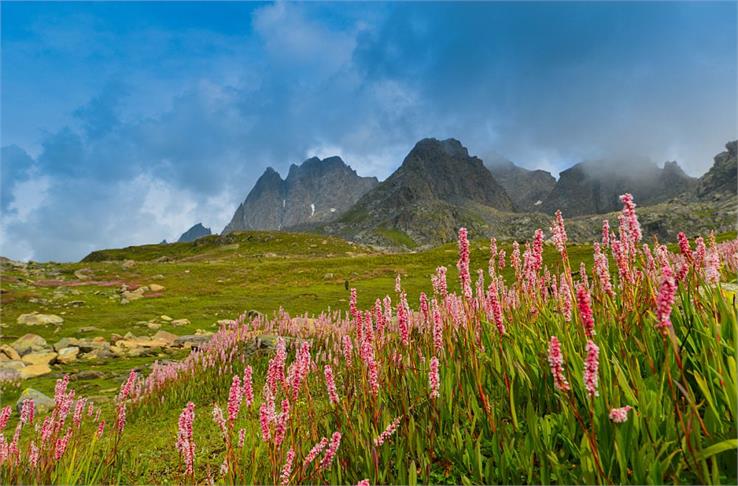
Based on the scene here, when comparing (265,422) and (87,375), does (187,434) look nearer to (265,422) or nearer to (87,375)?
(265,422)

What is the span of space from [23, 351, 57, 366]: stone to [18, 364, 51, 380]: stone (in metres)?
0.65

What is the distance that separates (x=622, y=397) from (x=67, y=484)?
594cm

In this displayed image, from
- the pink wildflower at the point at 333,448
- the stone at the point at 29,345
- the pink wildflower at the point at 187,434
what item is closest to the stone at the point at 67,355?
the stone at the point at 29,345

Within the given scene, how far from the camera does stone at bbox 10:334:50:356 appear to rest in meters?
22.1

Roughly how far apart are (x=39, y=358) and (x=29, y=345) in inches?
151

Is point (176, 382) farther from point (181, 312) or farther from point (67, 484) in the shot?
point (181, 312)

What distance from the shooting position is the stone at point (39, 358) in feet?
63.9

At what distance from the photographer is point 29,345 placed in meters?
22.7

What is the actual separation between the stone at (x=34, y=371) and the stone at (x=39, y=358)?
0.65m

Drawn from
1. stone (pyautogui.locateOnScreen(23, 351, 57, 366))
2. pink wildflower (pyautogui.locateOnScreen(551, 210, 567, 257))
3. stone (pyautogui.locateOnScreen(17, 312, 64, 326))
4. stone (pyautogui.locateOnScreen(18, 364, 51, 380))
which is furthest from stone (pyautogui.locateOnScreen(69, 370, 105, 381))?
pink wildflower (pyautogui.locateOnScreen(551, 210, 567, 257))

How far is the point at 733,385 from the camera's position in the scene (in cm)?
300

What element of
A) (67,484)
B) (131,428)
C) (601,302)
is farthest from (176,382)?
(601,302)

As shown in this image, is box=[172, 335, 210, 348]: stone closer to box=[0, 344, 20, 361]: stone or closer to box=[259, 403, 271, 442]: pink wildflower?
box=[0, 344, 20, 361]: stone

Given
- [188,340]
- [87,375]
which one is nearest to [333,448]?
[87,375]
